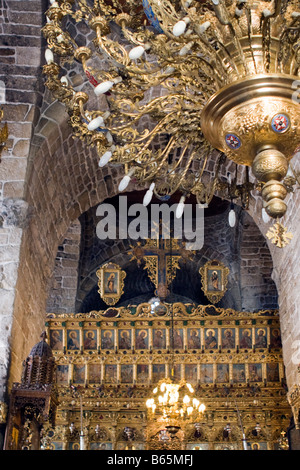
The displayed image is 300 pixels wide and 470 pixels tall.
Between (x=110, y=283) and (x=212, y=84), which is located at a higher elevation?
(x=110, y=283)

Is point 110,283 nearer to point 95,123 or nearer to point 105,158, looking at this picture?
point 105,158

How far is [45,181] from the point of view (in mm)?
6906

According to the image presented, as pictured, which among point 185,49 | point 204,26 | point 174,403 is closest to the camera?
point 204,26

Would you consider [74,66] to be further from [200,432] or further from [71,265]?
[200,432]

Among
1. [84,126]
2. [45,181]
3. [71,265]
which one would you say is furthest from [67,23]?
[71,265]

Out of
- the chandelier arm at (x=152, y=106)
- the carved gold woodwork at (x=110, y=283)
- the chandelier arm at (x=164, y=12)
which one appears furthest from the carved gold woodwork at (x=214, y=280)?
the chandelier arm at (x=164, y=12)

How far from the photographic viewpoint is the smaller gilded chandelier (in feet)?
27.3

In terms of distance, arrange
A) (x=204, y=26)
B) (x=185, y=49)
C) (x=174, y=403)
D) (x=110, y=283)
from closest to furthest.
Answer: (x=204, y=26), (x=185, y=49), (x=174, y=403), (x=110, y=283)

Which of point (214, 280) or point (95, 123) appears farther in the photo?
point (214, 280)

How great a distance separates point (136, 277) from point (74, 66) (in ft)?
23.5

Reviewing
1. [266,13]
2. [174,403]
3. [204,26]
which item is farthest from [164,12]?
[174,403]

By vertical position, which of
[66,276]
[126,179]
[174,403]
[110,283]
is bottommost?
[174,403]

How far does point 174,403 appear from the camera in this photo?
27.2 ft

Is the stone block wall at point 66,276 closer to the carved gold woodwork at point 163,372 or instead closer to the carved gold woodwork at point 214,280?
the carved gold woodwork at point 163,372
